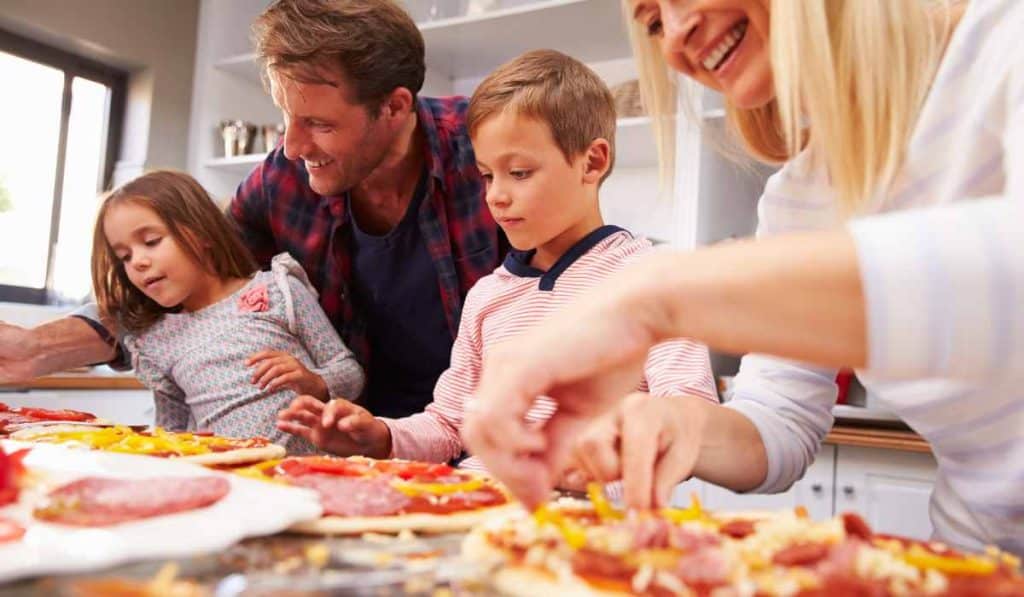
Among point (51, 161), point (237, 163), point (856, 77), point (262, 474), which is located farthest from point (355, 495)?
point (51, 161)

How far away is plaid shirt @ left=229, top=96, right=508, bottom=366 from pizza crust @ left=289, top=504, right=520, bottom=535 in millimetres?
930

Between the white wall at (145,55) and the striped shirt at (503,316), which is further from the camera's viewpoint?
the white wall at (145,55)

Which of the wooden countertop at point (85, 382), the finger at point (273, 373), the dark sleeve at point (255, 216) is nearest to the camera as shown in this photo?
the finger at point (273, 373)

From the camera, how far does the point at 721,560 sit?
0.57m

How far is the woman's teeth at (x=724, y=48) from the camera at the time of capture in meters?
0.89

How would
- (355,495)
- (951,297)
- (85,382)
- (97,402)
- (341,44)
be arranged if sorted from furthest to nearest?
(97,402) → (85,382) → (341,44) → (355,495) → (951,297)

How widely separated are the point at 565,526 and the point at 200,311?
1389 millimetres

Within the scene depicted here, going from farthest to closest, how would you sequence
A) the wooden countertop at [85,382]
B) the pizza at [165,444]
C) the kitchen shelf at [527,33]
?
1. the kitchen shelf at [527,33]
2. the wooden countertop at [85,382]
3. the pizza at [165,444]

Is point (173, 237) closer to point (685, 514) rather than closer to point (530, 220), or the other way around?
point (530, 220)

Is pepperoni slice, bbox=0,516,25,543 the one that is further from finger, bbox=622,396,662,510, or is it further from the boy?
the boy

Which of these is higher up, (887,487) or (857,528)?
(857,528)

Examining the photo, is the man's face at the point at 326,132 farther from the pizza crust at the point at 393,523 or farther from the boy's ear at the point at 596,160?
the pizza crust at the point at 393,523

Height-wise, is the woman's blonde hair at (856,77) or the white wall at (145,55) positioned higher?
the white wall at (145,55)

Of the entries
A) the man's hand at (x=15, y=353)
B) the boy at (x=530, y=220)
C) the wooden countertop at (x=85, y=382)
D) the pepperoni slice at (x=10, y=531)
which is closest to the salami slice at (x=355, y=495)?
the pepperoni slice at (x=10, y=531)
